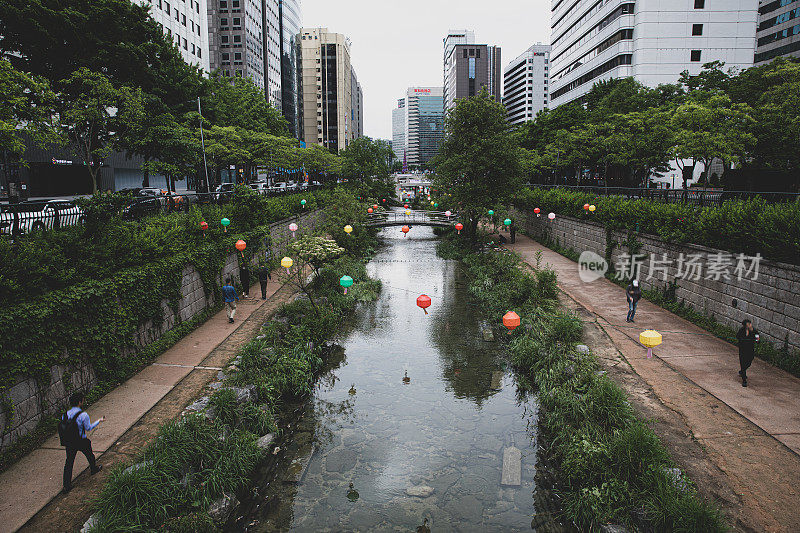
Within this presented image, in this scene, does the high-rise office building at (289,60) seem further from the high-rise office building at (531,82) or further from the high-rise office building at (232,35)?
the high-rise office building at (531,82)

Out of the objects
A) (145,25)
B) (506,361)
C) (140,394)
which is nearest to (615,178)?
(506,361)

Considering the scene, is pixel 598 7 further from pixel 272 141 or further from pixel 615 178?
pixel 272 141

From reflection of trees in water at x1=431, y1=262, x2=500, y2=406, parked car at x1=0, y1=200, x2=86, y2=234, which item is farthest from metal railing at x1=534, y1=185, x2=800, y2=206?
parked car at x1=0, y1=200, x2=86, y2=234

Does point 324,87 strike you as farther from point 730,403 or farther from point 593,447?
point 593,447

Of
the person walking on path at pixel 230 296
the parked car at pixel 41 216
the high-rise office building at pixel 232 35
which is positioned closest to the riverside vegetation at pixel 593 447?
the person walking on path at pixel 230 296

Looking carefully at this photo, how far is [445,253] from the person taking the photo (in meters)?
39.7

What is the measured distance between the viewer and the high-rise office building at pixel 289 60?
409 feet

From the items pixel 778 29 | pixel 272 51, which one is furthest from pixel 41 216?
pixel 272 51

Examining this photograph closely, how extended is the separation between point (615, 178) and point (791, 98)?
2988cm

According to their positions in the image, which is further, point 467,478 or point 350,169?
point 350,169

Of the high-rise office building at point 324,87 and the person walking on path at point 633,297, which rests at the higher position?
the high-rise office building at point 324,87

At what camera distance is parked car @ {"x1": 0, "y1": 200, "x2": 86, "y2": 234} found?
13820mm

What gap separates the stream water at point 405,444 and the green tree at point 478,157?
18.9 metres

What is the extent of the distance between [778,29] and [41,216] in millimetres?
94845
